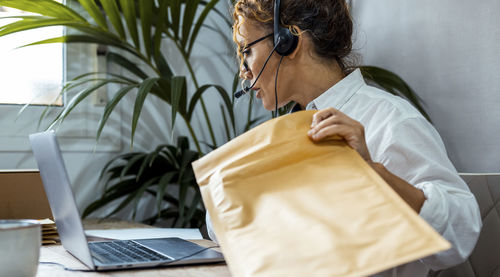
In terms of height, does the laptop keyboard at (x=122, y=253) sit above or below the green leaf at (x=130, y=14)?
below

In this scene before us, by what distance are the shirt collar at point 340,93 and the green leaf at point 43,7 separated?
944 millimetres

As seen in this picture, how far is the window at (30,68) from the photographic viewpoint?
5.98 ft

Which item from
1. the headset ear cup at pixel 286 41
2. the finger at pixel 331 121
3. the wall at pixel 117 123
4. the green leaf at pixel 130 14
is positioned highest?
the green leaf at pixel 130 14

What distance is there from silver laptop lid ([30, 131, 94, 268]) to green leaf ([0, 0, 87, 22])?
0.80 metres

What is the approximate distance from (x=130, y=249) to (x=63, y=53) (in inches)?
Answer: 50.1

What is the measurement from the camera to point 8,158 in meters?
1.77

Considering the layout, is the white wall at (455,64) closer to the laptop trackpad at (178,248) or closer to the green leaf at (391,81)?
the green leaf at (391,81)

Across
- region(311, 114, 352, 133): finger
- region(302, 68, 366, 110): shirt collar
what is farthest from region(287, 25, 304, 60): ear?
region(311, 114, 352, 133): finger

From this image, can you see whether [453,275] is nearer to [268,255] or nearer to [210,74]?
[268,255]

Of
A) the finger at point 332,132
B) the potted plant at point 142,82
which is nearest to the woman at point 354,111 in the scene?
the finger at point 332,132

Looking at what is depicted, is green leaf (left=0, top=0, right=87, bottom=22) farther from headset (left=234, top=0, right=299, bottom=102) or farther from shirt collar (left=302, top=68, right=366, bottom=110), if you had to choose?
shirt collar (left=302, top=68, right=366, bottom=110)

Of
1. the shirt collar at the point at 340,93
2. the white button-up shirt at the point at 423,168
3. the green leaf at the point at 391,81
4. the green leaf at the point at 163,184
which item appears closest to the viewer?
the white button-up shirt at the point at 423,168

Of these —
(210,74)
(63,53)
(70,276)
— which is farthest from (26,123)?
(70,276)

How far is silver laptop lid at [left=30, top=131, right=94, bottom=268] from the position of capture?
0.70 metres
